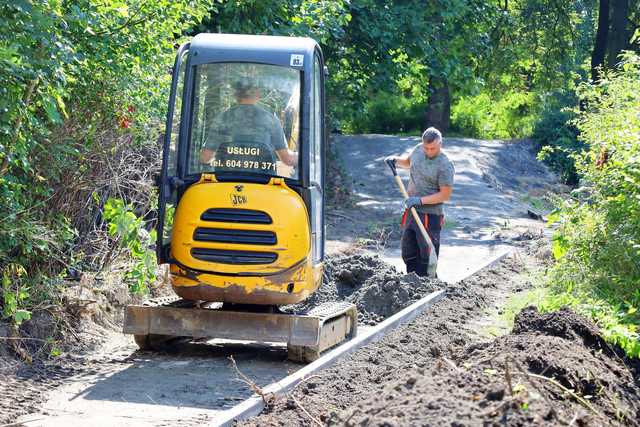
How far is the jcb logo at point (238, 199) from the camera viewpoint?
9234 millimetres

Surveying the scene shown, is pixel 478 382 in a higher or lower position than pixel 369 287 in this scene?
higher

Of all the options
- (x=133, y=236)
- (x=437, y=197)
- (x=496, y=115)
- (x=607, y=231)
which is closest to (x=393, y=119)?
(x=496, y=115)

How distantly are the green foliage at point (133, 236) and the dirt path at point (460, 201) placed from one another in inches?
213

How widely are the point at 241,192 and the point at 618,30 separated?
81.3ft

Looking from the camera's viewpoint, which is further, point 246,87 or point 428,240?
point 428,240

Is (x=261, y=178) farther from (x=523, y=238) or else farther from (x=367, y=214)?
(x=367, y=214)

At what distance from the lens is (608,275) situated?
10.6 meters

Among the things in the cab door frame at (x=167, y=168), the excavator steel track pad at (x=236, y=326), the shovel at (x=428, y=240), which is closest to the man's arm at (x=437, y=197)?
the shovel at (x=428, y=240)

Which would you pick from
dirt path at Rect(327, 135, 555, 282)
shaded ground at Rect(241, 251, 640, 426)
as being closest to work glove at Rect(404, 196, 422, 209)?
dirt path at Rect(327, 135, 555, 282)

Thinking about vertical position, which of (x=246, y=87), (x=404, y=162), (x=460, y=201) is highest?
(x=246, y=87)

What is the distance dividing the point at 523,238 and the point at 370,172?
11.0m

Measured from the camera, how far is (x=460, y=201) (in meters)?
26.2

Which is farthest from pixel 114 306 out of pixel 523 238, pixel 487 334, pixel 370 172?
pixel 370 172

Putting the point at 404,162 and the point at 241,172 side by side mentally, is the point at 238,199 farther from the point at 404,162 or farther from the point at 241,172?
the point at 404,162
